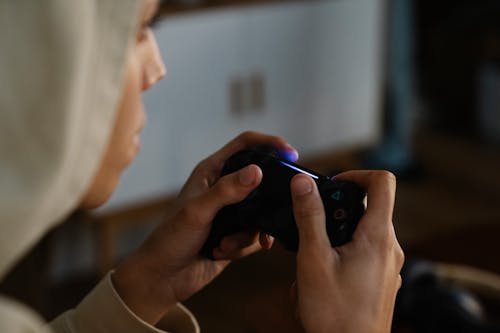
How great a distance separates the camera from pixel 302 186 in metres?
0.62

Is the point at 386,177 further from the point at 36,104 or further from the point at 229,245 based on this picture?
the point at 36,104

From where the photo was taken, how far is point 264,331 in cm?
92

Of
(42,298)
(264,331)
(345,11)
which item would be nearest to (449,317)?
(264,331)

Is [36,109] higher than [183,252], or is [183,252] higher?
[36,109]

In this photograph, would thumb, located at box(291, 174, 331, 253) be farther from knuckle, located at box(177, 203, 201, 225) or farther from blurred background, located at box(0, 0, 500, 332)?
blurred background, located at box(0, 0, 500, 332)

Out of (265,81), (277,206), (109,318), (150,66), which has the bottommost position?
(265,81)

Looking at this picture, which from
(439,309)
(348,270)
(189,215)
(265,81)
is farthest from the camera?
(265,81)

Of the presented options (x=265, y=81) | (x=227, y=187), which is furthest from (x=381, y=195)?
(x=265, y=81)

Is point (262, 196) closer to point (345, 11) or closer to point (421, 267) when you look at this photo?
point (421, 267)

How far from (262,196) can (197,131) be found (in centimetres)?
153

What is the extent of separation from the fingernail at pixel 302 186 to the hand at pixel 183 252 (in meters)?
0.10

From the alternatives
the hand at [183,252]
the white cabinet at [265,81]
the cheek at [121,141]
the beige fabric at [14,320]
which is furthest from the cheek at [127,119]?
the white cabinet at [265,81]

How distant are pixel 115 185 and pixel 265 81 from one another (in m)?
1.71

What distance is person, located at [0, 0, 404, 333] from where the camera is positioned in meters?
0.39
